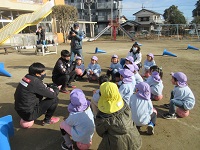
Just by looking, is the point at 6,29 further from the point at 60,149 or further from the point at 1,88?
the point at 60,149

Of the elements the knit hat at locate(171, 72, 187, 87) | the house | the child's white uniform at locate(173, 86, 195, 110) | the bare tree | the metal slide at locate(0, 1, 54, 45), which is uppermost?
the house

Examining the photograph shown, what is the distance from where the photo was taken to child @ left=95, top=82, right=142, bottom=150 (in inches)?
88.7

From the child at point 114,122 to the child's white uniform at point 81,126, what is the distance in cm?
46

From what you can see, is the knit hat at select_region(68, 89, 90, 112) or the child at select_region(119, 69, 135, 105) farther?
the child at select_region(119, 69, 135, 105)

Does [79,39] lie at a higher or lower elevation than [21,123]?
higher

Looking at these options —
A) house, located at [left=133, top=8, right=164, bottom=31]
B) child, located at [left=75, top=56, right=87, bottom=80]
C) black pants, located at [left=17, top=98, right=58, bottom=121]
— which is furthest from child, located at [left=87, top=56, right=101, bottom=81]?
house, located at [left=133, top=8, right=164, bottom=31]

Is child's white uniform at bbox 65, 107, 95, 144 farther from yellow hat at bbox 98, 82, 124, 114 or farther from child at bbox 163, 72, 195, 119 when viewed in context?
child at bbox 163, 72, 195, 119

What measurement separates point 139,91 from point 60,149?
1649 millimetres

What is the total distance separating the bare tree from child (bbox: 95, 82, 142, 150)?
19.9 meters

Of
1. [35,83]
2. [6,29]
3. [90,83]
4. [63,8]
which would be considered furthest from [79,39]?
[63,8]

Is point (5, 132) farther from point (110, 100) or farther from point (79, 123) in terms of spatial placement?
point (110, 100)

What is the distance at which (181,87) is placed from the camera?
3.74 m

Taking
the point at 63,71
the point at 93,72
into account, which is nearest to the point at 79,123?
the point at 63,71

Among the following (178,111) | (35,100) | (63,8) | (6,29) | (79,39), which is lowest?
(178,111)
